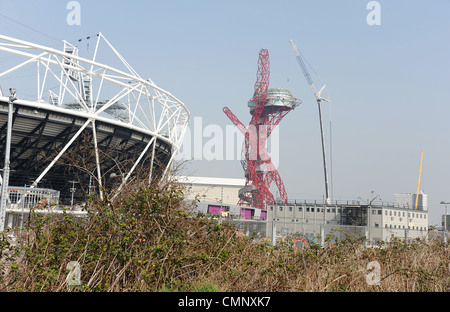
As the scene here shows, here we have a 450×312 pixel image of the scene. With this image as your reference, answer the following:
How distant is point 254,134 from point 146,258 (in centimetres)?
8839

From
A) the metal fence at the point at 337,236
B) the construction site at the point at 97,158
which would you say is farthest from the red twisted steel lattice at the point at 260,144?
the metal fence at the point at 337,236

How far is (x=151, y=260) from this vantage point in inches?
300

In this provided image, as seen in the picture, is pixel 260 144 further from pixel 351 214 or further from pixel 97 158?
pixel 97 158

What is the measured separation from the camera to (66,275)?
726 cm

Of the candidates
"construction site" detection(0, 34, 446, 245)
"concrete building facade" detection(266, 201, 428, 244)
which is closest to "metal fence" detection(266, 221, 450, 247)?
"construction site" detection(0, 34, 446, 245)

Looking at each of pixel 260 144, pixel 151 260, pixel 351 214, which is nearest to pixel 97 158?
pixel 151 260

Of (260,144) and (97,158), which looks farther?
(260,144)

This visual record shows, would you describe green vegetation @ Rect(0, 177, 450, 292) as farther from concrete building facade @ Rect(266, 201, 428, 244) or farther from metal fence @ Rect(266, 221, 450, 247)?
concrete building facade @ Rect(266, 201, 428, 244)

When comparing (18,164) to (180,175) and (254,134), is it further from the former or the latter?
(254,134)

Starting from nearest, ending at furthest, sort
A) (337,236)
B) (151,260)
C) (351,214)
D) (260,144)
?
(151,260)
(337,236)
(351,214)
(260,144)

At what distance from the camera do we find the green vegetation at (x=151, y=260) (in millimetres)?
7324

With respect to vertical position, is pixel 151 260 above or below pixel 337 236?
below

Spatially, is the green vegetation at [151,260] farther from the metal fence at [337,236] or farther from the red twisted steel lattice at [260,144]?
the red twisted steel lattice at [260,144]

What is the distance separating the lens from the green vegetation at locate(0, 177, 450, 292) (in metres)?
7.32
